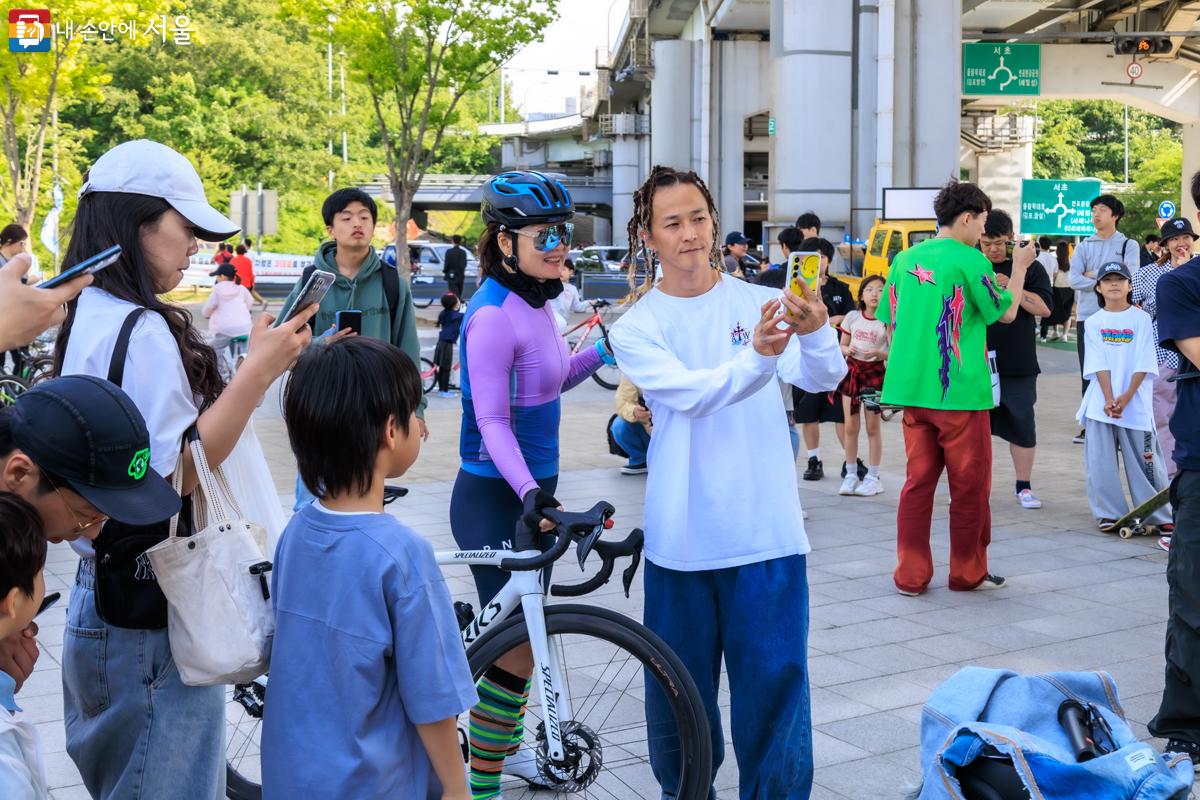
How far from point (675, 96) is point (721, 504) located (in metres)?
37.1

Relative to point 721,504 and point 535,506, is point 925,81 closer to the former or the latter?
point 721,504

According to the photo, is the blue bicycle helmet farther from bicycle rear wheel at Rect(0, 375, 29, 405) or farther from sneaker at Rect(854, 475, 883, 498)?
bicycle rear wheel at Rect(0, 375, 29, 405)

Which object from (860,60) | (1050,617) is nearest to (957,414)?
(1050,617)

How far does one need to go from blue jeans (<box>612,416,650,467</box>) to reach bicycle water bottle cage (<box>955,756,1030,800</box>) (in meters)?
6.62

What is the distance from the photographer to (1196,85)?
104 ft

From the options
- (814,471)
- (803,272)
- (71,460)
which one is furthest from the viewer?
(814,471)

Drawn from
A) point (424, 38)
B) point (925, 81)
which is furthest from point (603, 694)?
point (424, 38)

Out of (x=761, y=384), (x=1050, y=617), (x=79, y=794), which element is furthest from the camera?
(x=1050, y=617)

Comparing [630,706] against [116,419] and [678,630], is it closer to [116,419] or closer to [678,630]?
[678,630]

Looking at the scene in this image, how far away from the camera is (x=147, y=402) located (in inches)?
98.0

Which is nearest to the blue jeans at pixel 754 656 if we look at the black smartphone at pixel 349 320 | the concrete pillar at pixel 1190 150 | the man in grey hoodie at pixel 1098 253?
the black smartphone at pixel 349 320

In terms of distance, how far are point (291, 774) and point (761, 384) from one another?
1464mm

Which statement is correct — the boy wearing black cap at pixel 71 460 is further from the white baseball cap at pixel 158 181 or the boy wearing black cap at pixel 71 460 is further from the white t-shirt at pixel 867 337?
the white t-shirt at pixel 867 337

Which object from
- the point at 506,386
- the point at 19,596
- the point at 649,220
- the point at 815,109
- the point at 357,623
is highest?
the point at 815,109
